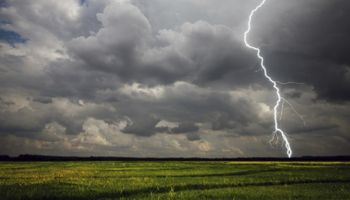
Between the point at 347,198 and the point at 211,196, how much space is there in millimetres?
7563

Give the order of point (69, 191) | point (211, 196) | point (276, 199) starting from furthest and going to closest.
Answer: point (69, 191) < point (211, 196) < point (276, 199)

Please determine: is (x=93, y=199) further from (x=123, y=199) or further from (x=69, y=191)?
(x=69, y=191)

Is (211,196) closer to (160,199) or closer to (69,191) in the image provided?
(160,199)

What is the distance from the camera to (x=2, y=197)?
66.5ft

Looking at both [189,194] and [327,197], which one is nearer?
[327,197]

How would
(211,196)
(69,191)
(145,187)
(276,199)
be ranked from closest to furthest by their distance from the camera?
1. (276,199)
2. (211,196)
3. (69,191)
4. (145,187)

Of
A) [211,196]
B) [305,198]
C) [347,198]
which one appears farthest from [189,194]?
[347,198]

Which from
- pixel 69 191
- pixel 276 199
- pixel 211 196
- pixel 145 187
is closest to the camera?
pixel 276 199

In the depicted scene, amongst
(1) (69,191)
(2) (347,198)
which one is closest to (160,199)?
(1) (69,191)

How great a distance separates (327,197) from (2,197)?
18.6 m

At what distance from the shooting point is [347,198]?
65.0 ft

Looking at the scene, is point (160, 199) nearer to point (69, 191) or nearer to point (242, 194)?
point (242, 194)

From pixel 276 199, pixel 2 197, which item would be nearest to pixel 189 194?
pixel 276 199

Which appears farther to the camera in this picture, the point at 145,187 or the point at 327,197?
the point at 145,187
